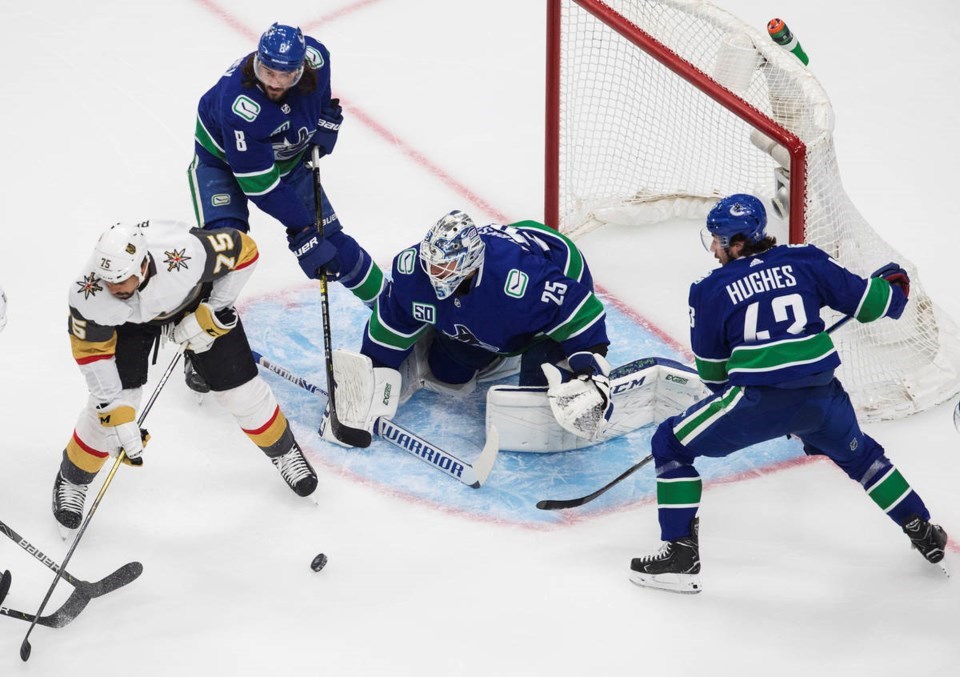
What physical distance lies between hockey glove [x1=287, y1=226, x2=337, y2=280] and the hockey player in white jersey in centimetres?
60

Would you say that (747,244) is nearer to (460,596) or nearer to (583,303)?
(583,303)

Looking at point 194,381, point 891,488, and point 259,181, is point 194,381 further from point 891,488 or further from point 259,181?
point 891,488

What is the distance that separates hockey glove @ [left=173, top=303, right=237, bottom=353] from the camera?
3715mm

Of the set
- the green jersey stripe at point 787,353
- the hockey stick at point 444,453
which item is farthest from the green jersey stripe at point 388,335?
the green jersey stripe at point 787,353

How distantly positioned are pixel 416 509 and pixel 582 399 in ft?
1.95

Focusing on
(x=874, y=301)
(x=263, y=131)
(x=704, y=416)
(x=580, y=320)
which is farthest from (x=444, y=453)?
(x=874, y=301)

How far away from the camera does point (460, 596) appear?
3.81 metres

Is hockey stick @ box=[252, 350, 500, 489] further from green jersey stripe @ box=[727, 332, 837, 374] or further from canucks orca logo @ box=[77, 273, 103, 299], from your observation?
canucks orca logo @ box=[77, 273, 103, 299]

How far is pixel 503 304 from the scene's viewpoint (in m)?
4.04

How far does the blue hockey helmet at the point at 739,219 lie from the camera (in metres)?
3.54

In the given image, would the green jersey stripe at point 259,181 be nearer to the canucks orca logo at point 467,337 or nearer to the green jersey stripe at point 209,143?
the green jersey stripe at point 209,143

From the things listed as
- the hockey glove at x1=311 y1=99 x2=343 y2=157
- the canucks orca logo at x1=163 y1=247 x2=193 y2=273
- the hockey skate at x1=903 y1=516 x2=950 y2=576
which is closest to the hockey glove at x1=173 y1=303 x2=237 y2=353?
the canucks orca logo at x1=163 y1=247 x2=193 y2=273

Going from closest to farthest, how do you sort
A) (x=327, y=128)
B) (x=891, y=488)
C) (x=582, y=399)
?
(x=891, y=488)
(x=582, y=399)
(x=327, y=128)

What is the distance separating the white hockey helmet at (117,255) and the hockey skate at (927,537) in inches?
83.5
